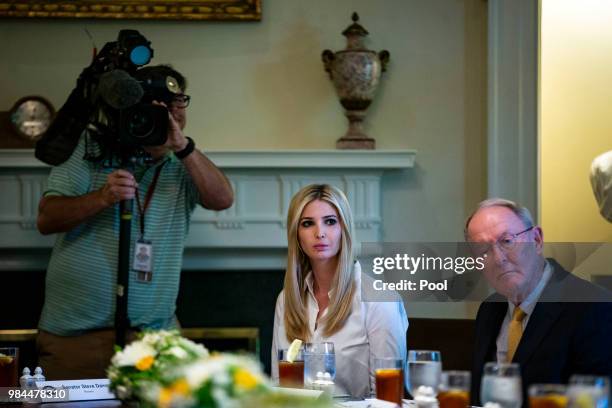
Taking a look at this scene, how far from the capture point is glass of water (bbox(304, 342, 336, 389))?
2195mm

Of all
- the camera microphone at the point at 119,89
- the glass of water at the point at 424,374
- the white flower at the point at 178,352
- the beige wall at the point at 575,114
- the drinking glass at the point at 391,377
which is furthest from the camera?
the beige wall at the point at 575,114

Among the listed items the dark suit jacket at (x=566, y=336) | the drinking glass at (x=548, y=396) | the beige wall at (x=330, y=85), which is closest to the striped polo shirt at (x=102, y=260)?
the beige wall at (x=330, y=85)

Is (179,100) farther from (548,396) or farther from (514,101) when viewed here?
(548,396)

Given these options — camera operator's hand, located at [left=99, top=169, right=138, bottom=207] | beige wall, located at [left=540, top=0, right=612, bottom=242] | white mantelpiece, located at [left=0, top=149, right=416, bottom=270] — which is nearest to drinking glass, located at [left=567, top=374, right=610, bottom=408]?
camera operator's hand, located at [left=99, top=169, right=138, bottom=207]

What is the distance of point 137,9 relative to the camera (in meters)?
4.03

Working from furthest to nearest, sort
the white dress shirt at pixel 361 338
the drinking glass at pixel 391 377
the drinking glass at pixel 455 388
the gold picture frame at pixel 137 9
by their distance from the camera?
the gold picture frame at pixel 137 9 → the white dress shirt at pixel 361 338 → the drinking glass at pixel 391 377 → the drinking glass at pixel 455 388

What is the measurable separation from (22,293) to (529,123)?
2041 millimetres

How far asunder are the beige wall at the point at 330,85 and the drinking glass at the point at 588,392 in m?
2.67

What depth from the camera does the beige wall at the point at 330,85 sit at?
4074mm

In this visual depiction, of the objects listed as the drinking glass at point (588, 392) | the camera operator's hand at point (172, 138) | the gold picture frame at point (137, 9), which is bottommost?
the drinking glass at point (588, 392)

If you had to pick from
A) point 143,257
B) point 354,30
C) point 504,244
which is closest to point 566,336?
point 504,244

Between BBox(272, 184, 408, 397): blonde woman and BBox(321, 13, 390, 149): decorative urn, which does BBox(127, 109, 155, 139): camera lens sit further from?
BBox(321, 13, 390, 149): decorative urn

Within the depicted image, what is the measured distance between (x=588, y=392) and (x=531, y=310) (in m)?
1.11

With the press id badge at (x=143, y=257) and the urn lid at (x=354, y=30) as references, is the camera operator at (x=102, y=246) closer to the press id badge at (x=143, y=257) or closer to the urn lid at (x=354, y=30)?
the press id badge at (x=143, y=257)
